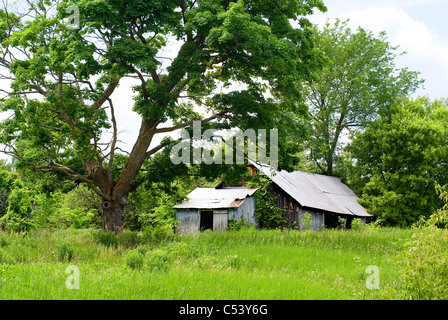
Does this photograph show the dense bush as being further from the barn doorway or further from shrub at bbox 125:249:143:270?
the barn doorway

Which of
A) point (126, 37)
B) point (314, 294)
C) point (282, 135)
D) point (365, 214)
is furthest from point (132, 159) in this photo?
point (365, 214)

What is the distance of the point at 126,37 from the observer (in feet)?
56.6

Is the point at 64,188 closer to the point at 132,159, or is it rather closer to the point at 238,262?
the point at 132,159

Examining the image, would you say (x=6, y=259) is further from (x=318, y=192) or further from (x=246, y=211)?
(x=318, y=192)

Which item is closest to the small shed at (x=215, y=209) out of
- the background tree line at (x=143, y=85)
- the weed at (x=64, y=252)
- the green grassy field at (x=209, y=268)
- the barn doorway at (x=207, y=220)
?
the barn doorway at (x=207, y=220)

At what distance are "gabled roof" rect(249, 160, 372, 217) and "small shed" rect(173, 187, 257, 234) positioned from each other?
2.68 m

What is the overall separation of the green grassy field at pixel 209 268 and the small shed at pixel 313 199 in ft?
35.8

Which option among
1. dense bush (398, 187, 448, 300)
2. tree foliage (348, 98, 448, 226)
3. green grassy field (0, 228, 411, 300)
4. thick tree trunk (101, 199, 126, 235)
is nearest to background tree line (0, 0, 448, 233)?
thick tree trunk (101, 199, 126, 235)

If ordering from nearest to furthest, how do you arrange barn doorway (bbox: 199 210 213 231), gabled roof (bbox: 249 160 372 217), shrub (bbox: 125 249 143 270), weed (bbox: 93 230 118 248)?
shrub (bbox: 125 249 143 270) → weed (bbox: 93 230 118 248) → gabled roof (bbox: 249 160 372 217) → barn doorway (bbox: 199 210 213 231)

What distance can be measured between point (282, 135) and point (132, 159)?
7.32 metres

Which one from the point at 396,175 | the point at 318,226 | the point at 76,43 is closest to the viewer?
the point at 76,43

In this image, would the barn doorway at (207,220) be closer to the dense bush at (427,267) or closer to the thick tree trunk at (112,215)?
the thick tree trunk at (112,215)

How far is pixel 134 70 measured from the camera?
16.6m

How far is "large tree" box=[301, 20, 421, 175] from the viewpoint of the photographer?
42.4m
